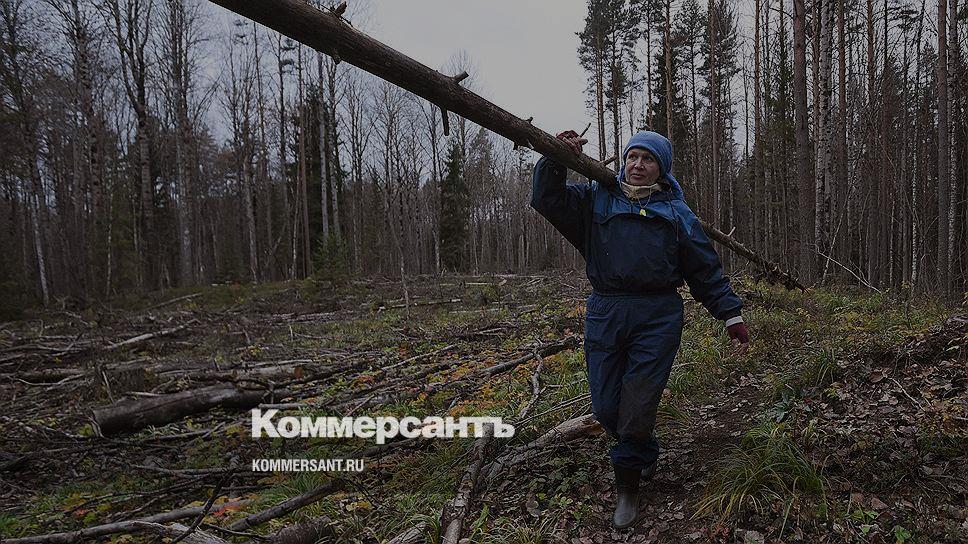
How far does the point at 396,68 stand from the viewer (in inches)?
99.3

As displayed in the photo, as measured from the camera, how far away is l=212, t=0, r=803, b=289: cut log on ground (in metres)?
2.15

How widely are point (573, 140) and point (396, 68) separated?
1.14 metres

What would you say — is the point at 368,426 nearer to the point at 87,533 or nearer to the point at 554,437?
the point at 554,437

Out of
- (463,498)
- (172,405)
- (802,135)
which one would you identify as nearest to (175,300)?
(172,405)

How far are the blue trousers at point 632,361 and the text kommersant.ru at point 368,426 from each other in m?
1.38

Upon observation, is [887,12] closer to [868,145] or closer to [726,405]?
[868,145]

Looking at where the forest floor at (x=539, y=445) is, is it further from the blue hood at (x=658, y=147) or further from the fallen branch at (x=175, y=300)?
the fallen branch at (x=175, y=300)

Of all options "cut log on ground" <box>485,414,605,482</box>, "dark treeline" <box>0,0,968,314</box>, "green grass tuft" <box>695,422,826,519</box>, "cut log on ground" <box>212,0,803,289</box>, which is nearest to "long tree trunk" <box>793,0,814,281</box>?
"dark treeline" <box>0,0,968,314</box>

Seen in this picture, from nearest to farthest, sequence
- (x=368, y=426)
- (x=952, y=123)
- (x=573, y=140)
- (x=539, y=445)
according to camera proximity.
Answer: (x=573, y=140), (x=539, y=445), (x=368, y=426), (x=952, y=123)

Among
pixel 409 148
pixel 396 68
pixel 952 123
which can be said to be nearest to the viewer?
pixel 396 68

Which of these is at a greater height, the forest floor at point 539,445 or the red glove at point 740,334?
the red glove at point 740,334

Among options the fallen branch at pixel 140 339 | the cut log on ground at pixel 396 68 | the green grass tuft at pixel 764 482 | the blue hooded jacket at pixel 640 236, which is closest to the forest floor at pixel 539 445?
the green grass tuft at pixel 764 482

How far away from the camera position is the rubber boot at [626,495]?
2.71 m

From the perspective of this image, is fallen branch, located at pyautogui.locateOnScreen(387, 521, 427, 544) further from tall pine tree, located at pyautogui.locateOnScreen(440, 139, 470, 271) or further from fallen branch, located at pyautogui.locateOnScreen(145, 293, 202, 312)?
tall pine tree, located at pyautogui.locateOnScreen(440, 139, 470, 271)
